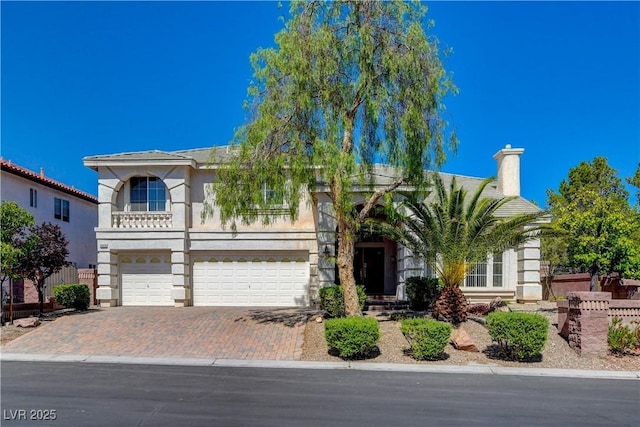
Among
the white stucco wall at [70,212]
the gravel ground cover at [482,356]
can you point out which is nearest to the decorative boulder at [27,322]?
the white stucco wall at [70,212]

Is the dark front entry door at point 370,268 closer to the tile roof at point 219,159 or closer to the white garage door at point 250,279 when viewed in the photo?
the white garage door at point 250,279

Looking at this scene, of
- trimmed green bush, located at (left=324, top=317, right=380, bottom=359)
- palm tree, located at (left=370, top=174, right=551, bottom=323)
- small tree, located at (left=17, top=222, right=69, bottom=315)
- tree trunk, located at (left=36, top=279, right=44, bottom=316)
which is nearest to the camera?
trimmed green bush, located at (left=324, top=317, right=380, bottom=359)

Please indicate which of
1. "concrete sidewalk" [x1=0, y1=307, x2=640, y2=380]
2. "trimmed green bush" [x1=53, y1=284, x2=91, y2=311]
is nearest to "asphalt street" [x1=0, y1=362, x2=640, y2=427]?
"concrete sidewalk" [x1=0, y1=307, x2=640, y2=380]

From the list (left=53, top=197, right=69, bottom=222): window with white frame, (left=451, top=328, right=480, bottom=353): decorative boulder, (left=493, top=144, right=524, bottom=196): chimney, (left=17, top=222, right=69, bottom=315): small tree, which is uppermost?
(left=493, top=144, right=524, bottom=196): chimney

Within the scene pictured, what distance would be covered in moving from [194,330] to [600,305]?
1167 cm

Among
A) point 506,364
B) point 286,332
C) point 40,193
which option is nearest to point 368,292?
point 286,332

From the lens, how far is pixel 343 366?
38.2 ft

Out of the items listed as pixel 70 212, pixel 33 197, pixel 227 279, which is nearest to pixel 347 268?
pixel 227 279

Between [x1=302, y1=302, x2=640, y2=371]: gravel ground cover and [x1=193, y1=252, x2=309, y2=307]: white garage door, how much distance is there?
613cm

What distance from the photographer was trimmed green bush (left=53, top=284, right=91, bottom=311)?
1809 cm

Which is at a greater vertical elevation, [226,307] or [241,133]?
[241,133]

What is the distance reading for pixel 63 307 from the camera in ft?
63.1

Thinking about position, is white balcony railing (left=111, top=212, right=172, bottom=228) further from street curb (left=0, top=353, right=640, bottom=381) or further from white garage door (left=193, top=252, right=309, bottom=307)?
street curb (left=0, top=353, right=640, bottom=381)

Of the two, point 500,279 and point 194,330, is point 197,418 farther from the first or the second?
point 500,279
